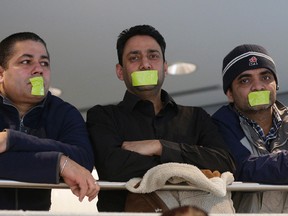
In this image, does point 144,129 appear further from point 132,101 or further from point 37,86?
point 37,86

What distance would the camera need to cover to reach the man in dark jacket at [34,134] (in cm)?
137

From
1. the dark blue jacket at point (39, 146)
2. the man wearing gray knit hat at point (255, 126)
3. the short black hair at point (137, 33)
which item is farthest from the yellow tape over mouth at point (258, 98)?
the dark blue jacket at point (39, 146)

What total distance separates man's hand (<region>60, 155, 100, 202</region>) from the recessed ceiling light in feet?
7.96

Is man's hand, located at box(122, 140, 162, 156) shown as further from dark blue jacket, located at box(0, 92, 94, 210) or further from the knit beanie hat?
the knit beanie hat

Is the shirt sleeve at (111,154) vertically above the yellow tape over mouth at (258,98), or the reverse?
the yellow tape over mouth at (258,98)

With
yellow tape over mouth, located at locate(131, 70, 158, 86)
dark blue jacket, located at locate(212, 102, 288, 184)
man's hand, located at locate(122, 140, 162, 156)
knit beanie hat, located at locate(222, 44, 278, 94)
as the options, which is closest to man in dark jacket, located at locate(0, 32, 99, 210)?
man's hand, located at locate(122, 140, 162, 156)

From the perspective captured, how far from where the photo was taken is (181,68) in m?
3.79

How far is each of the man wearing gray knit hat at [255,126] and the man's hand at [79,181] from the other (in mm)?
498

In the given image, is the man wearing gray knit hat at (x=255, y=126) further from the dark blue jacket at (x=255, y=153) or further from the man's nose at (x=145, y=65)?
the man's nose at (x=145, y=65)

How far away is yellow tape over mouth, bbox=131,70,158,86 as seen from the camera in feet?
5.64

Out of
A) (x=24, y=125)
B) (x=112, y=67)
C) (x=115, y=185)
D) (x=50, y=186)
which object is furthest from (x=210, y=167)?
(x=112, y=67)

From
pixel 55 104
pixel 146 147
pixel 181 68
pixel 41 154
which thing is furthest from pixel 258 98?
pixel 181 68

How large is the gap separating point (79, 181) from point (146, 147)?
0.82ft

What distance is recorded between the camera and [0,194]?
1484 millimetres
